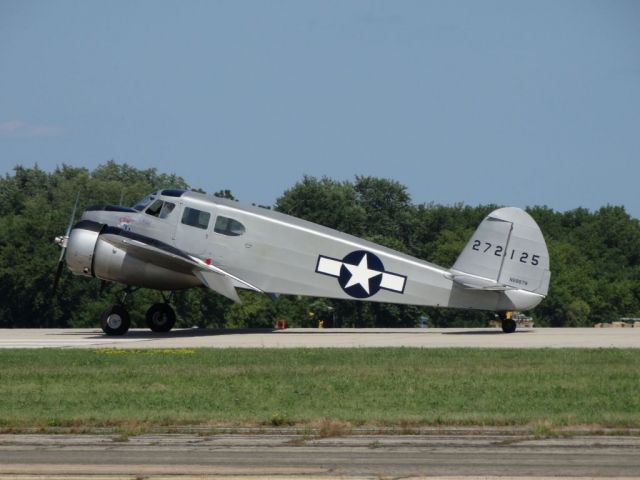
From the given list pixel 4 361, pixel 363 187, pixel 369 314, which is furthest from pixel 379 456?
pixel 363 187

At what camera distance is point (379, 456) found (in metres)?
12.7

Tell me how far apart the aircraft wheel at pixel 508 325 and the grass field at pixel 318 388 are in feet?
20.0

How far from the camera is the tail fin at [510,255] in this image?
96.0ft

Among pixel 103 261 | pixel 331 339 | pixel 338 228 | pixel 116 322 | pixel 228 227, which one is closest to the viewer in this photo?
pixel 331 339

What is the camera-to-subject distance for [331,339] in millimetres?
29766

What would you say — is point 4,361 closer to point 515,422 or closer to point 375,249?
point 375,249

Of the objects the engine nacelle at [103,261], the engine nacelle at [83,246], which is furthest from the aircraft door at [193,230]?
the engine nacelle at [83,246]

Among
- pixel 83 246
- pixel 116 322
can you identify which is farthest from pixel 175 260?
pixel 116 322

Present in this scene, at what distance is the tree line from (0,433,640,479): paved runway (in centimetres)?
2511

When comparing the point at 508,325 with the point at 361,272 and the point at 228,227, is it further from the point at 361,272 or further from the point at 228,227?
the point at 228,227

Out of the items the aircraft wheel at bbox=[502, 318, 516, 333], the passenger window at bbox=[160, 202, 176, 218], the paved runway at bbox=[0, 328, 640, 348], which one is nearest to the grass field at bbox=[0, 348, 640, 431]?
the paved runway at bbox=[0, 328, 640, 348]

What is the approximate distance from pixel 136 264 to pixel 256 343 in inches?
169

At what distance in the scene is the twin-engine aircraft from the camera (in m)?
29.4

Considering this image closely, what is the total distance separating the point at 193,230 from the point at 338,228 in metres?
67.5
